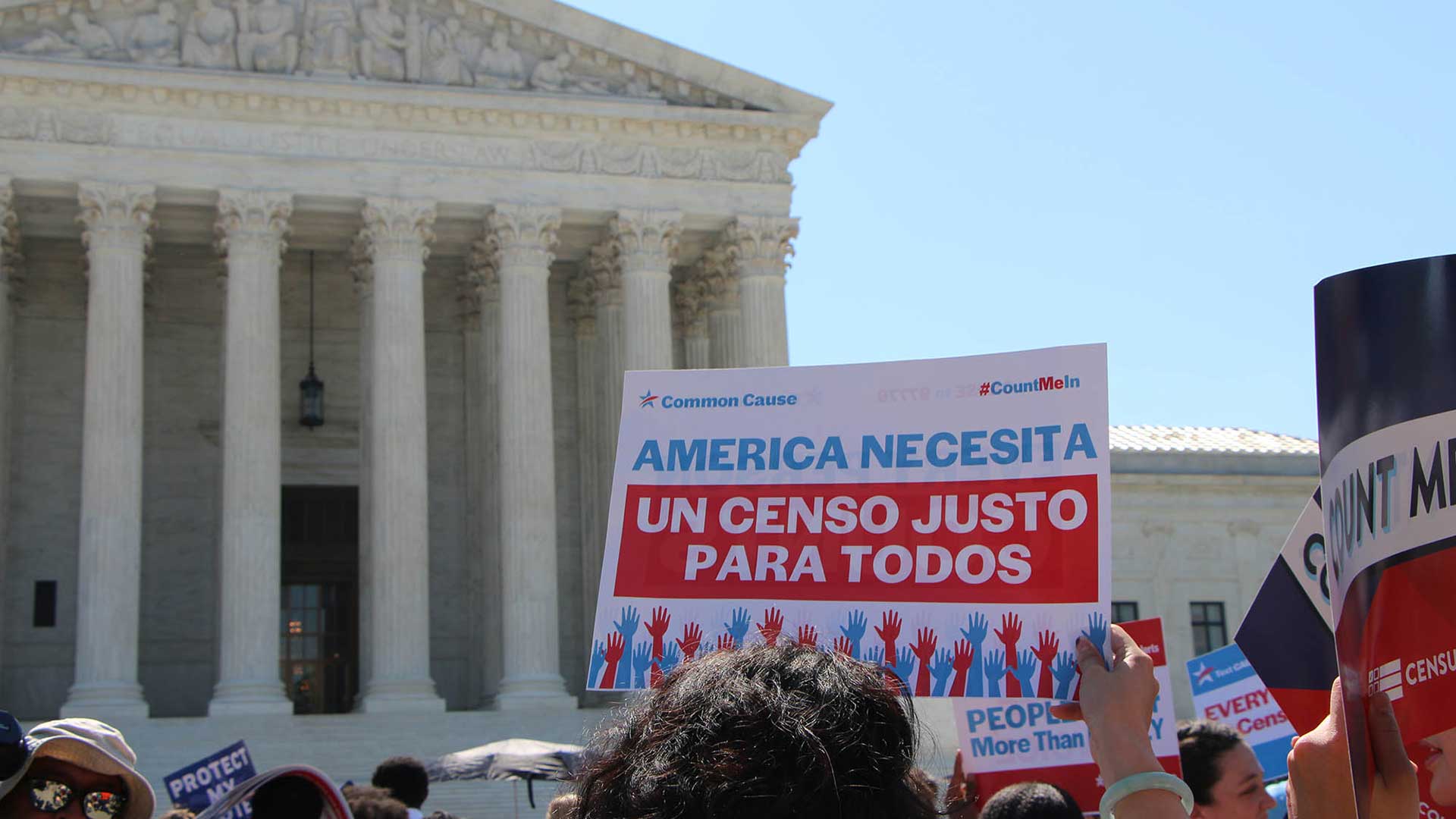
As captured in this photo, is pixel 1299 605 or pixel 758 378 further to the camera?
pixel 758 378

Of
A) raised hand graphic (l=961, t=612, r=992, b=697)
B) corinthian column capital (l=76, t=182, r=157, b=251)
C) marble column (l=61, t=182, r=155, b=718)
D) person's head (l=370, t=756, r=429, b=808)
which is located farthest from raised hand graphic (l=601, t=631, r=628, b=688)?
corinthian column capital (l=76, t=182, r=157, b=251)

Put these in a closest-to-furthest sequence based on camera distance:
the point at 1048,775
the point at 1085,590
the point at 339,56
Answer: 1. the point at 1085,590
2. the point at 1048,775
3. the point at 339,56

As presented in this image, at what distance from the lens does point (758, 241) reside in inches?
1484

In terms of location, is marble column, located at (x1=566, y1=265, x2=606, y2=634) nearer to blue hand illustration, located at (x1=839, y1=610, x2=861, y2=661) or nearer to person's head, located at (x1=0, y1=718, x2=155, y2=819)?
blue hand illustration, located at (x1=839, y1=610, x2=861, y2=661)

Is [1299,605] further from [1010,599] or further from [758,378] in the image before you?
[758,378]

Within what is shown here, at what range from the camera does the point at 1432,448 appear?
3.50 metres

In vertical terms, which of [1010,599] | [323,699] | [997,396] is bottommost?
[323,699]

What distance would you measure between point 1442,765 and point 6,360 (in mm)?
37890

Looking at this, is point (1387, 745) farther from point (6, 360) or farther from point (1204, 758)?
point (6, 360)

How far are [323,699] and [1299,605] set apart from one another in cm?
3690

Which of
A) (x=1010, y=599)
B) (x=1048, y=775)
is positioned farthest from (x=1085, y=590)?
(x=1048, y=775)

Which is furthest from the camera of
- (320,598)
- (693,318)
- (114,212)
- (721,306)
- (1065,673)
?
(693,318)

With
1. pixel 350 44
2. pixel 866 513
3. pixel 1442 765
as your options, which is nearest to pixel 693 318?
pixel 350 44

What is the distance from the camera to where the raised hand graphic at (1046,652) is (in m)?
6.16
